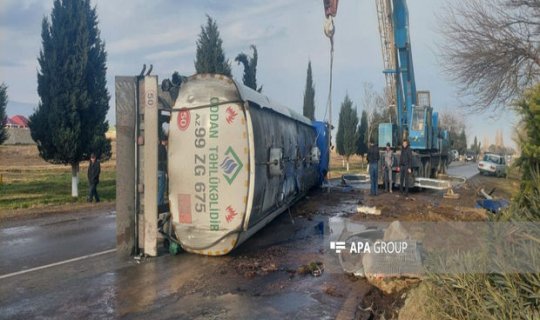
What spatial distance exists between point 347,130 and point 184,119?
40565mm

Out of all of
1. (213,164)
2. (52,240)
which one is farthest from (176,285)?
(52,240)

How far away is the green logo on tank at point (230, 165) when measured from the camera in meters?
7.21

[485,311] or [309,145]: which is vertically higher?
[309,145]

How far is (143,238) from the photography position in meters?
7.48

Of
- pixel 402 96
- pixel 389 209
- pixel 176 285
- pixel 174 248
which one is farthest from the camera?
pixel 402 96

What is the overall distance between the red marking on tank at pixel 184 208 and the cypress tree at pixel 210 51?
693 inches

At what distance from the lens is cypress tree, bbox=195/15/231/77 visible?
954 inches

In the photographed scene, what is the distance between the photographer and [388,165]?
17797 mm

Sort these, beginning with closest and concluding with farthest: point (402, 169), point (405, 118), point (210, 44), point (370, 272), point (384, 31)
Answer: point (370, 272) → point (402, 169) → point (384, 31) → point (405, 118) → point (210, 44)

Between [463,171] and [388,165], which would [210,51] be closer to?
[388,165]

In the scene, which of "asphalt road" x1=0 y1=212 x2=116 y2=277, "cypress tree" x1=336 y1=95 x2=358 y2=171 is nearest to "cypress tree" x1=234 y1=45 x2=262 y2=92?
"asphalt road" x1=0 y1=212 x2=116 y2=277

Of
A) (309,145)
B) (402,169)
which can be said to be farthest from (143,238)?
(402,169)

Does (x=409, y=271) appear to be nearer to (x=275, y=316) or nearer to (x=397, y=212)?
(x=275, y=316)

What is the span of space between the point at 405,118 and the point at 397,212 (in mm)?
9575
